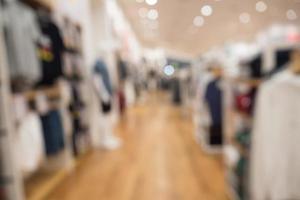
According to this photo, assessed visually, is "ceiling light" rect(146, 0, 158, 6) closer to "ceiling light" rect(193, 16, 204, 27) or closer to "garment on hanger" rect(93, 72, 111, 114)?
"ceiling light" rect(193, 16, 204, 27)

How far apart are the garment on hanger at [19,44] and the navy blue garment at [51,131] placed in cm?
47

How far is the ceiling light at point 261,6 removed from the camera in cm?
24

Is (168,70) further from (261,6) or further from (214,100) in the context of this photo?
(214,100)

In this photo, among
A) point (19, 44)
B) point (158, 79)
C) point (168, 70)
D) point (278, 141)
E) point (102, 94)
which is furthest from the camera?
point (102, 94)

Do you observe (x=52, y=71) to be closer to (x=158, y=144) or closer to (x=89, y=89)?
(x=89, y=89)

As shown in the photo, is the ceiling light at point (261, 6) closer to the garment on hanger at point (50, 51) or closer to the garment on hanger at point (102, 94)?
the garment on hanger at point (50, 51)

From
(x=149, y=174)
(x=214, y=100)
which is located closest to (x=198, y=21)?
(x=149, y=174)

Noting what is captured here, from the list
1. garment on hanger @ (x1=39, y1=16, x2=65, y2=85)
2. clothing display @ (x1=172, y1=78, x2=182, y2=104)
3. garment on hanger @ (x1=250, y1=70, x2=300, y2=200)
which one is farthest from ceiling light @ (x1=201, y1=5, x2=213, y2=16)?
clothing display @ (x1=172, y1=78, x2=182, y2=104)

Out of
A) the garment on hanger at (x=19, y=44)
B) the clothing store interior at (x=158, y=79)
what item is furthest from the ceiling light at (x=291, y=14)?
the garment on hanger at (x=19, y=44)

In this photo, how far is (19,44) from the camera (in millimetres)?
1656

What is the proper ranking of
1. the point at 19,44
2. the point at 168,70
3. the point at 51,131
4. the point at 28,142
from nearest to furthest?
the point at 168,70, the point at 19,44, the point at 28,142, the point at 51,131

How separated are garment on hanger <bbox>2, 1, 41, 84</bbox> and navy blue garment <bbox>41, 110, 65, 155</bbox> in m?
0.47

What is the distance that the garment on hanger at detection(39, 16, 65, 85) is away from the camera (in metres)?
2.05

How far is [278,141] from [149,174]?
1.62 meters
